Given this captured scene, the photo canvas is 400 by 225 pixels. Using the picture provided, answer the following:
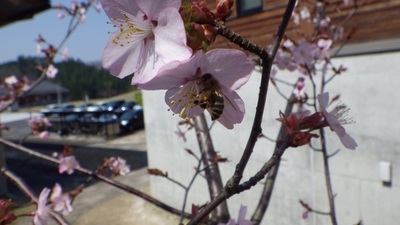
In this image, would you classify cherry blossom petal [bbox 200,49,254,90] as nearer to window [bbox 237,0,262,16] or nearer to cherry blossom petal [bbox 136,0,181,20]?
cherry blossom petal [bbox 136,0,181,20]

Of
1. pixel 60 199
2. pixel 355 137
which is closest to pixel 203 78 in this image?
pixel 60 199

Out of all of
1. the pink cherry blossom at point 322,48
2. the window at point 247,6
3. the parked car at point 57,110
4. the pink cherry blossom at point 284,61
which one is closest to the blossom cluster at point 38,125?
the pink cherry blossom at point 284,61

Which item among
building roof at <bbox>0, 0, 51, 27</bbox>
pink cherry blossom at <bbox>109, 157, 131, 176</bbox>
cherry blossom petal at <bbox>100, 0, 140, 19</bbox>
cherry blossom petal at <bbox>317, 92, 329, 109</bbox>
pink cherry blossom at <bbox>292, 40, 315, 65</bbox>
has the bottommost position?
pink cherry blossom at <bbox>109, 157, 131, 176</bbox>

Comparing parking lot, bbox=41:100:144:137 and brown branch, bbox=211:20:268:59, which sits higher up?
parking lot, bbox=41:100:144:137

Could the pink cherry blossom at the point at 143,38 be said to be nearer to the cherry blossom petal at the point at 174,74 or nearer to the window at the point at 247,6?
the cherry blossom petal at the point at 174,74

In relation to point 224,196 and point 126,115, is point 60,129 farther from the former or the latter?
point 224,196

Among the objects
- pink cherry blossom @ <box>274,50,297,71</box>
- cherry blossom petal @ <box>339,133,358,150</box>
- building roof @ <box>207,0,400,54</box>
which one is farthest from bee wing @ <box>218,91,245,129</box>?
building roof @ <box>207,0,400,54</box>

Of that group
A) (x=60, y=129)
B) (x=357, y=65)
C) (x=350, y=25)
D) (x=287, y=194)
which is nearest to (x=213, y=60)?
(x=357, y=65)
